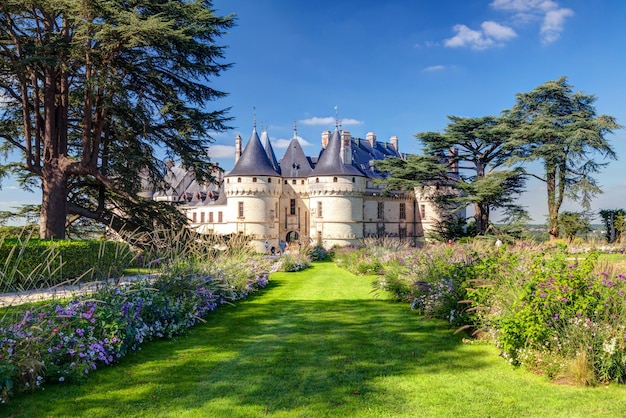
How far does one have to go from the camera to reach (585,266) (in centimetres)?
529

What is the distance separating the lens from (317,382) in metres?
4.84

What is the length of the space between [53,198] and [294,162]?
24893 millimetres

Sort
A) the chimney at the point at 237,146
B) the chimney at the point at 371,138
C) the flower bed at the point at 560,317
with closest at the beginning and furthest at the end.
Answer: the flower bed at the point at 560,317 → the chimney at the point at 237,146 → the chimney at the point at 371,138

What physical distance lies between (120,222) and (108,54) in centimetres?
603

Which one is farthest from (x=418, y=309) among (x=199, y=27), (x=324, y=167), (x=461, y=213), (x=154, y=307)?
(x=461, y=213)

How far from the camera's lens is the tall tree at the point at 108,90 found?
13.2 metres

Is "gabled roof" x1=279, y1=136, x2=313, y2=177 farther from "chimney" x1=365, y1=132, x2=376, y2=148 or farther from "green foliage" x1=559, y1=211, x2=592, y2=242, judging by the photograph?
"green foliage" x1=559, y1=211, x2=592, y2=242

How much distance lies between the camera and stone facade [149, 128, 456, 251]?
1375 inches

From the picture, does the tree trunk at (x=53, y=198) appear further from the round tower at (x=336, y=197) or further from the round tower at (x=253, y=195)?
the round tower at (x=336, y=197)

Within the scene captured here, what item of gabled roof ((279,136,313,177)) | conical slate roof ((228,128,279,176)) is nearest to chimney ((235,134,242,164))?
conical slate roof ((228,128,279,176))

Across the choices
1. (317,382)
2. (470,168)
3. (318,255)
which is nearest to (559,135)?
(470,168)

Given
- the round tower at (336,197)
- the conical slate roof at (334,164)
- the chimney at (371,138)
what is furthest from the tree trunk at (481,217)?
the chimney at (371,138)

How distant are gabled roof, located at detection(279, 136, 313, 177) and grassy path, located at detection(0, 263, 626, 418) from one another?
3044cm

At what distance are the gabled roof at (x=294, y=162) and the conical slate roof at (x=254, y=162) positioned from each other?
1903mm
